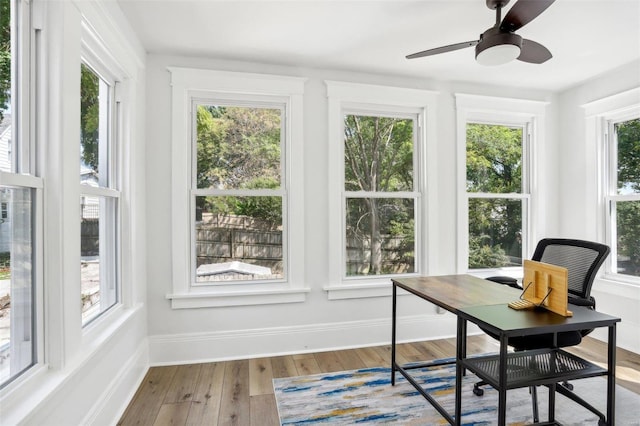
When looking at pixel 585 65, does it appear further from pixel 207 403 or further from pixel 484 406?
pixel 207 403

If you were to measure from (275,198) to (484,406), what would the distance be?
2211 millimetres

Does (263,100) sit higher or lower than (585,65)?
lower

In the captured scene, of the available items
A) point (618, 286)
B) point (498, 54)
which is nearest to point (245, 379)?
point (498, 54)

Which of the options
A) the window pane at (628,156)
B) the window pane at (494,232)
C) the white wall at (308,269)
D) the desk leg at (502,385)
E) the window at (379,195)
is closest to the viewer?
the desk leg at (502,385)

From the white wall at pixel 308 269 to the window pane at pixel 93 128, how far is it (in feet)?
2.19

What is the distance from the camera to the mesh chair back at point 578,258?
2.27 meters

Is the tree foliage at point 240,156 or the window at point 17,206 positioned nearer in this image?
the window at point 17,206

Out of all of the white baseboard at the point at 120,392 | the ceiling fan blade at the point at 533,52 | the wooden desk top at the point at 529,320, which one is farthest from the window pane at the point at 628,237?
the white baseboard at the point at 120,392

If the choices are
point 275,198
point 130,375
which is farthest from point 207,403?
point 275,198

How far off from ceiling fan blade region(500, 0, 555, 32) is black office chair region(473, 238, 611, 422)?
1482 millimetres

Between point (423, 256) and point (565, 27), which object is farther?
point (423, 256)

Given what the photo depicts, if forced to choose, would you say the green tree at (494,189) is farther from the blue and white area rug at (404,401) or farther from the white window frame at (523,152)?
the blue and white area rug at (404,401)

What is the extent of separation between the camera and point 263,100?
125 inches

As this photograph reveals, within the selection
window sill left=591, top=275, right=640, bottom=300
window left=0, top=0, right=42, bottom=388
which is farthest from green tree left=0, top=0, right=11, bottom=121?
window sill left=591, top=275, right=640, bottom=300
